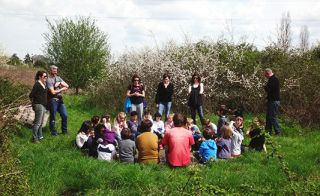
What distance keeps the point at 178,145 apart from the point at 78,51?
1789 cm

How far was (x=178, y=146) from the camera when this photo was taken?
9406 millimetres

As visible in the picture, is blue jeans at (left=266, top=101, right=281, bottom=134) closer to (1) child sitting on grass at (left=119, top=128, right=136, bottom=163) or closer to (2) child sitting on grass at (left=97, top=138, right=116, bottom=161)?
(1) child sitting on grass at (left=119, top=128, right=136, bottom=163)

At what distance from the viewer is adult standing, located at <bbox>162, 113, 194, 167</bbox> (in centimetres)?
938

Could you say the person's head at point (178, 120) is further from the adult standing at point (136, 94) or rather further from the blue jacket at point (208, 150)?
the adult standing at point (136, 94)

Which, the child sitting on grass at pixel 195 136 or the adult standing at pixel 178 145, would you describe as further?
the child sitting on grass at pixel 195 136

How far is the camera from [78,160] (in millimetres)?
9414

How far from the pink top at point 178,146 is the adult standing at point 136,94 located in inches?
151

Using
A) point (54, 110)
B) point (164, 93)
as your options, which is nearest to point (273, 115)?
point (164, 93)

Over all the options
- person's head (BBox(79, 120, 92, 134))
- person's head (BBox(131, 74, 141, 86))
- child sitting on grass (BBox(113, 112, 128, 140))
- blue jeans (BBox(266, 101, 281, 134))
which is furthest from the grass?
person's head (BBox(131, 74, 141, 86))

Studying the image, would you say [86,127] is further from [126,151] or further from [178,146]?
[178,146]

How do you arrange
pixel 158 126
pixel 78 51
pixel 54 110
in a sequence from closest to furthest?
pixel 54 110, pixel 158 126, pixel 78 51

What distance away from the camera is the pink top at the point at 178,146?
938 centimetres

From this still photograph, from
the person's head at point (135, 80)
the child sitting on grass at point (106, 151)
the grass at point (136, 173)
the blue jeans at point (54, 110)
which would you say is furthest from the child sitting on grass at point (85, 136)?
the person's head at point (135, 80)

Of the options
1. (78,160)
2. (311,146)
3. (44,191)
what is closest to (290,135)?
(311,146)
